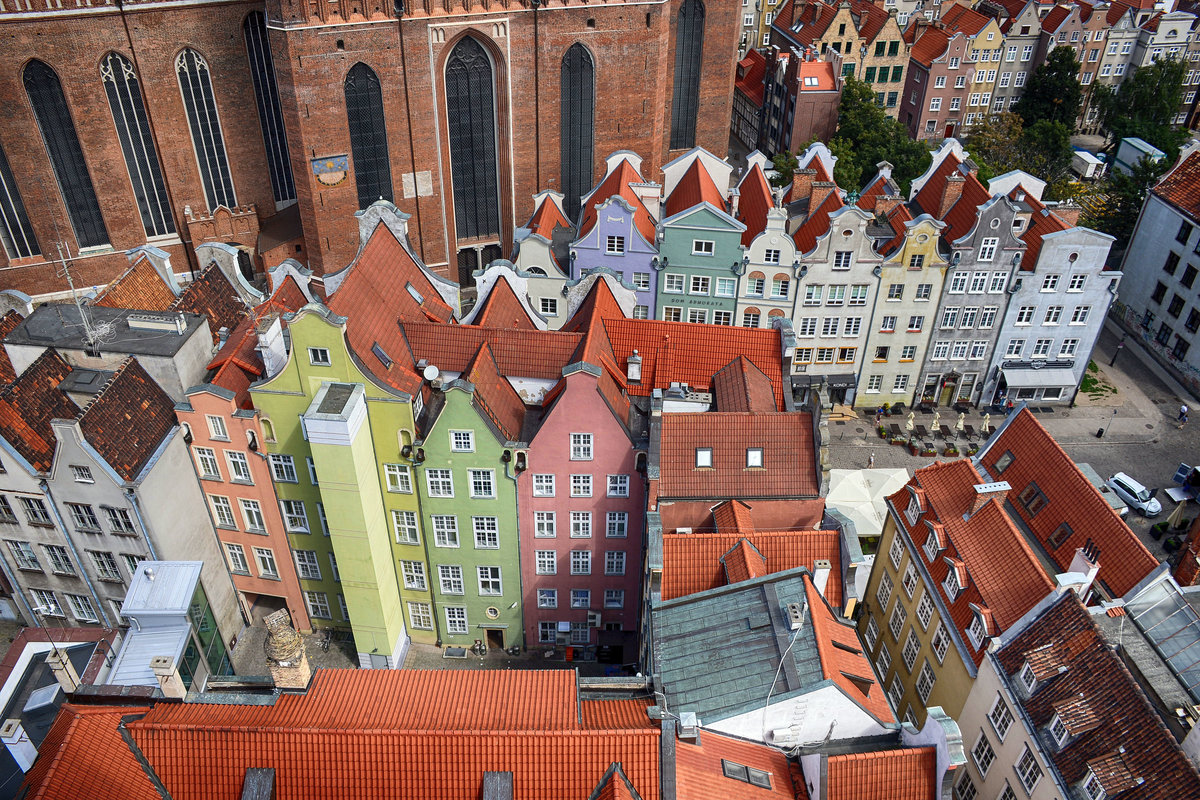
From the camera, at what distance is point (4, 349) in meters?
47.7

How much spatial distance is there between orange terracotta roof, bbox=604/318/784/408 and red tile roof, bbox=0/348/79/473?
29.2m

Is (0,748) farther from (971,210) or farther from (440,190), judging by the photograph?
(971,210)

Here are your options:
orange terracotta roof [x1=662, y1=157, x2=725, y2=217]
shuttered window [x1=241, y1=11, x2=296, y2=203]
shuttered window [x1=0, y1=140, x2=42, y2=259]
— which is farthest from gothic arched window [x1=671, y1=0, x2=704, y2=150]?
shuttered window [x1=0, y1=140, x2=42, y2=259]

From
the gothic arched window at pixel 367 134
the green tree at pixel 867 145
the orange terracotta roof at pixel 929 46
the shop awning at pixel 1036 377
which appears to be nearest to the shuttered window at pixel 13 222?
the gothic arched window at pixel 367 134

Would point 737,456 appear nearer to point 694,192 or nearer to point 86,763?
point 86,763

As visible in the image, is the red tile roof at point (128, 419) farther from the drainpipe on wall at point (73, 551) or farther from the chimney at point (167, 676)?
the chimney at point (167, 676)

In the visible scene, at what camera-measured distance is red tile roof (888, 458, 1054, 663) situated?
37.0 meters

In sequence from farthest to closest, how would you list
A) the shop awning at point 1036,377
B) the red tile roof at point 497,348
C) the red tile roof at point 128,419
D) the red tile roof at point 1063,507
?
the shop awning at point 1036,377, the red tile roof at point 497,348, the red tile roof at point 128,419, the red tile roof at point 1063,507

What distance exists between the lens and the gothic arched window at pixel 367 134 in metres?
66.4

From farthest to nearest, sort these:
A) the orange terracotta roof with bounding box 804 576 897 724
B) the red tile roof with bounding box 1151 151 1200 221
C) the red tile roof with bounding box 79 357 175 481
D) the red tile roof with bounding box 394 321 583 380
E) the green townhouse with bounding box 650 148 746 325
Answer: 1. the red tile roof with bounding box 1151 151 1200 221
2. the green townhouse with bounding box 650 148 746 325
3. the red tile roof with bounding box 394 321 583 380
4. the red tile roof with bounding box 79 357 175 481
5. the orange terracotta roof with bounding box 804 576 897 724

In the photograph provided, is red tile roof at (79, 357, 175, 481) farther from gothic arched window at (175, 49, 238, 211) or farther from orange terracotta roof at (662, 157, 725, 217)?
orange terracotta roof at (662, 157, 725, 217)

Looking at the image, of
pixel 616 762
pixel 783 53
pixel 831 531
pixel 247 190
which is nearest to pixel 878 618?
pixel 831 531

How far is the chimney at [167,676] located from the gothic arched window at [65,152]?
164 ft

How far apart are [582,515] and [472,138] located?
41.9 m
